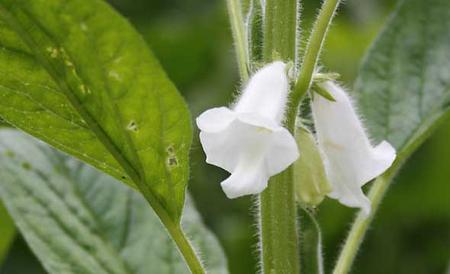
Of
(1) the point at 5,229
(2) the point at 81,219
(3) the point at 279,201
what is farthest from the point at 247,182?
(1) the point at 5,229

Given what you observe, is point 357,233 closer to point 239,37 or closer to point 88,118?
point 239,37

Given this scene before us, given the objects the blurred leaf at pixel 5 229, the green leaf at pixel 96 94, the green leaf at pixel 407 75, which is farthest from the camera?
the blurred leaf at pixel 5 229

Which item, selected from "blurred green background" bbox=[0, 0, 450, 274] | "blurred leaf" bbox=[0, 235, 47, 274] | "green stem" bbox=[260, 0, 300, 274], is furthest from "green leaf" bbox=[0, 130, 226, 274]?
"blurred leaf" bbox=[0, 235, 47, 274]

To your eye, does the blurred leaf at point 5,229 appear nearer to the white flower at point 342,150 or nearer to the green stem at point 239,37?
the green stem at point 239,37

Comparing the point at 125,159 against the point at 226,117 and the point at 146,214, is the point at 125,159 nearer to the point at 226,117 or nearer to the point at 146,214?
the point at 226,117

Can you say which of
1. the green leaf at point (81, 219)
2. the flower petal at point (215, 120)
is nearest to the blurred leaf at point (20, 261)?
the green leaf at point (81, 219)

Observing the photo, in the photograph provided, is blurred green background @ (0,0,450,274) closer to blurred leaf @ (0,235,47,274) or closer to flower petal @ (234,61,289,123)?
blurred leaf @ (0,235,47,274)
